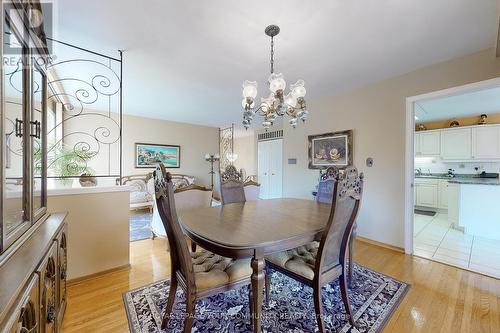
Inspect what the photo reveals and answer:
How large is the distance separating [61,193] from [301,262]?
7.54 ft

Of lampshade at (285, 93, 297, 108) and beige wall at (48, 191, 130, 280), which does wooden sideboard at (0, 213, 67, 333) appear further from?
lampshade at (285, 93, 297, 108)

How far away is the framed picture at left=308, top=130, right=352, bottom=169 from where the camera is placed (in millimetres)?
3555

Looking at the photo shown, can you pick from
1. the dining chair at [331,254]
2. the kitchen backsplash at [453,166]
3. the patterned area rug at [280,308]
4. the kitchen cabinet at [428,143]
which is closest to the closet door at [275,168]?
the kitchen cabinet at [428,143]

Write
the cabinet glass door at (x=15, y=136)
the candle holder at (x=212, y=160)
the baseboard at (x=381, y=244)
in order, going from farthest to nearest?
the candle holder at (x=212, y=160), the baseboard at (x=381, y=244), the cabinet glass door at (x=15, y=136)

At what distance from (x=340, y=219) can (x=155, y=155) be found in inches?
220

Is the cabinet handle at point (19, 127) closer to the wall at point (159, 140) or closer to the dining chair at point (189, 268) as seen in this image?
the dining chair at point (189, 268)

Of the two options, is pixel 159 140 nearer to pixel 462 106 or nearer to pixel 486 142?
pixel 462 106

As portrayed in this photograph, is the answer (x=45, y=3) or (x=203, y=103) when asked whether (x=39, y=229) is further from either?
(x=203, y=103)

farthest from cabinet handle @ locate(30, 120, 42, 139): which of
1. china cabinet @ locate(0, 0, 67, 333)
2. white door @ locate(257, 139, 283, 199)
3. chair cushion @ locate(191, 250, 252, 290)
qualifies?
white door @ locate(257, 139, 283, 199)

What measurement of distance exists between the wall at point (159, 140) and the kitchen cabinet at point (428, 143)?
228 inches

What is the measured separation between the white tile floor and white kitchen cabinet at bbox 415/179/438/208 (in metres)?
1.44

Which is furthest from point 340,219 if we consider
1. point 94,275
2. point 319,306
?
point 94,275

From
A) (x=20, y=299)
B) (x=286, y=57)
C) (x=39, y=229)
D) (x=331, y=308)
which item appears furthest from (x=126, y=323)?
(x=286, y=57)

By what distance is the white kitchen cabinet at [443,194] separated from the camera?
196 inches
